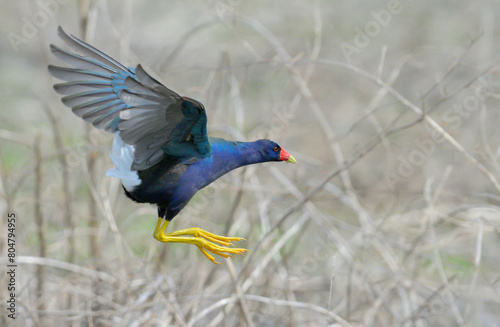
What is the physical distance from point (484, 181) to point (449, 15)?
3.50 metres

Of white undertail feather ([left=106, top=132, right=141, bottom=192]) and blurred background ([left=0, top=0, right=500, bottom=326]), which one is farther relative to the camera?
blurred background ([left=0, top=0, right=500, bottom=326])

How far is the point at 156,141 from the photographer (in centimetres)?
274

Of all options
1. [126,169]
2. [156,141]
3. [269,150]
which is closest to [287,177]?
[269,150]

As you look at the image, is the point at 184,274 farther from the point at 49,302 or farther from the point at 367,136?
the point at 367,136

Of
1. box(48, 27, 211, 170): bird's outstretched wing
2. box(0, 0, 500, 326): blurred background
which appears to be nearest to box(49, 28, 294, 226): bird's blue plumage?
box(48, 27, 211, 170): bird's outstretched wing

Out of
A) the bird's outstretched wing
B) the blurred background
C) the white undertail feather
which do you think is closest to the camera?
the bird's outstretched wing


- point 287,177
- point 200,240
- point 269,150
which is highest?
point 287,177

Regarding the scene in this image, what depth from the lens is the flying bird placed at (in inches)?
102

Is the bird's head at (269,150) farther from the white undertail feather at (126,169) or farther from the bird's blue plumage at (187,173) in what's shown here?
the white undertail feather at (126,169)

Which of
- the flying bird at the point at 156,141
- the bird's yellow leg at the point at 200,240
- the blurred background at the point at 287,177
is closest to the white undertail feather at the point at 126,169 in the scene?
the flying bird at the point at 156,141

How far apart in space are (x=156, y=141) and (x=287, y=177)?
4.82 meters

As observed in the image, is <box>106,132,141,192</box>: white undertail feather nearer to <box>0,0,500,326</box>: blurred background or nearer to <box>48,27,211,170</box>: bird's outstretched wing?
<box>48,27,211,170</box>: bird's outstretched wing

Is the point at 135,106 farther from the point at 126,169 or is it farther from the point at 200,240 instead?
the point at 200,240

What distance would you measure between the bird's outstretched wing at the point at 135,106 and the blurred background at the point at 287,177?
A: 75 centimetres
